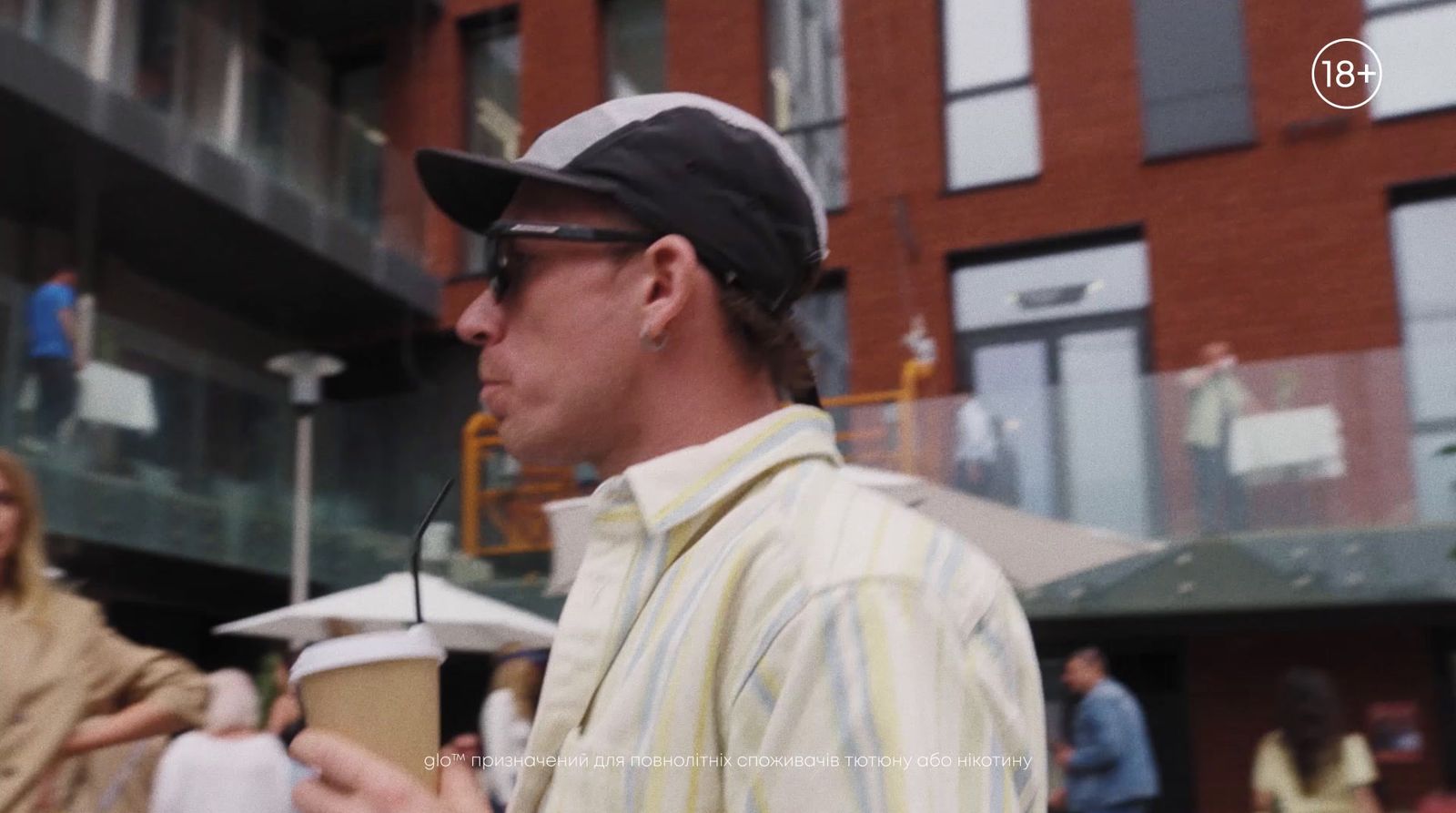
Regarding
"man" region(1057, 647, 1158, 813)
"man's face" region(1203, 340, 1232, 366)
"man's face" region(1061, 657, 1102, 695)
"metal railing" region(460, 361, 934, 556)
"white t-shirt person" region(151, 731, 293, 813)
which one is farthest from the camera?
"metal railing" region(460, 361, 934, 556)

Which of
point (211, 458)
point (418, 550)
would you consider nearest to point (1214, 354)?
point (211, 458)

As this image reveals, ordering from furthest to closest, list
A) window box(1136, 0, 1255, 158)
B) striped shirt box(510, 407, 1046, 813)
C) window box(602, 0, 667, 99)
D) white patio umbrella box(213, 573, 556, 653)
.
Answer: window box(602, 0, 667, 99), window box(1136, 0, 1255, 158), white patio umbrella box(213, 573, 556, 653), striped shirt box(510, 407, 1046, 813)

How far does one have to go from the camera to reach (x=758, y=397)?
1261 millimetres

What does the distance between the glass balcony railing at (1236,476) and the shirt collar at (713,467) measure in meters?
9.19

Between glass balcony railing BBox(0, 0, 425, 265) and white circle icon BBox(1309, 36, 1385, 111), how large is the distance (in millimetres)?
8993

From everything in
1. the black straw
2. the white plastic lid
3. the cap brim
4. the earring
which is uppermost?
the cap brim

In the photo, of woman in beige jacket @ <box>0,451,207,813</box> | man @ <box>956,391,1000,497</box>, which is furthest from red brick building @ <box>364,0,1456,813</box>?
woman in beige jacket @ <box>0,451,207,813</box>

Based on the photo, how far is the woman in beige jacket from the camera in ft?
8.69

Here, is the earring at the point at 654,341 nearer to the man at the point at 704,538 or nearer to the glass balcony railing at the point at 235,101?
→ the man at the point at 704,538

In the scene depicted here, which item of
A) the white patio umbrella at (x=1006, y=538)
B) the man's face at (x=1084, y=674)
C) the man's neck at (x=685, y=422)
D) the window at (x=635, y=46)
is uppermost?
the window at (x=635, y=46)

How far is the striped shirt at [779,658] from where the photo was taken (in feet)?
2.85

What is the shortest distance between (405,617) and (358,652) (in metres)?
7.31

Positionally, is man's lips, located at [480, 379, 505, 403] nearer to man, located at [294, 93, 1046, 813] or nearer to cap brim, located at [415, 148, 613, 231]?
man, located at [294, 93, 1046, 813]

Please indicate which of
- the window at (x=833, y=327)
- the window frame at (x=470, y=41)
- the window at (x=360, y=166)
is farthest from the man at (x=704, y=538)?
the window frame at (x=470, y=41)
